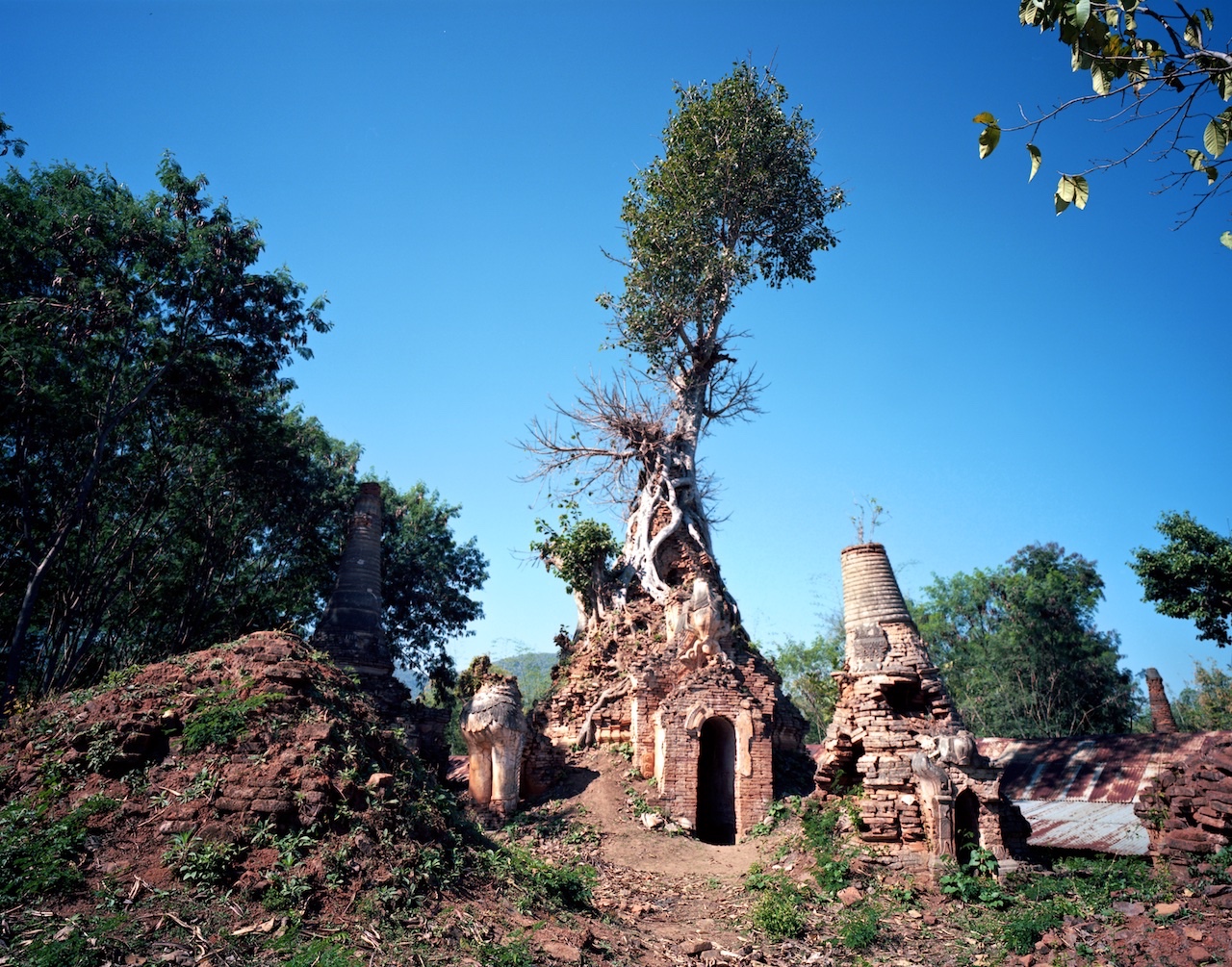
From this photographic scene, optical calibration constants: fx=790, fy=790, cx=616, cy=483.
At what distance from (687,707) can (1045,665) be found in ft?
66.1

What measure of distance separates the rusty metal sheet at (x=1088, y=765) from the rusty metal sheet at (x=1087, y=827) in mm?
440

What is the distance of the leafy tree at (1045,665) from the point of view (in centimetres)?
2875

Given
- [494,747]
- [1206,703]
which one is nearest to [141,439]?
[494,747]

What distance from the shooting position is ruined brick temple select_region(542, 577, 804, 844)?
15055mm

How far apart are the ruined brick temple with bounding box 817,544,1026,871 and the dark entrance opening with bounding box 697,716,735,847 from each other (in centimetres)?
365

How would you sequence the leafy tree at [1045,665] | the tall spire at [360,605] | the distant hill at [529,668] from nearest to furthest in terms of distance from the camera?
the tall spire at [360,605] < the leafy tree at [1045,665] < the distant hill at [529,668]

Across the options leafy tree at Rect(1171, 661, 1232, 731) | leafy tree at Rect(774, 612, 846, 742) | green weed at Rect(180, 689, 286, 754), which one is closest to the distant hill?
leafy tree at Rect(774, 612, 846, 742)

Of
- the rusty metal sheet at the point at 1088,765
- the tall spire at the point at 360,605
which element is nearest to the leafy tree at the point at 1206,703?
the rusty metal sheet at the point at 1088,765

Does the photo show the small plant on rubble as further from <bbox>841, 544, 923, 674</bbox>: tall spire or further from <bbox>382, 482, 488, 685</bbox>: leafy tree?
<bbox>382, 482, 488, 685</bbox>: leafy tree

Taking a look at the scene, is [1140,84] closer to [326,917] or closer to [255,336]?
[326,917]

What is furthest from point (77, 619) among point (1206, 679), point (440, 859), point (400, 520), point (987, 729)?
point (1206, 679)

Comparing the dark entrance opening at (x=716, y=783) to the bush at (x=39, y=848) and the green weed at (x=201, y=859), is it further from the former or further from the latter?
the bush at (x=39, y=848)

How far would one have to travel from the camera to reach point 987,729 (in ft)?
98.3

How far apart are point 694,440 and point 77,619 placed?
1614 centimetres
